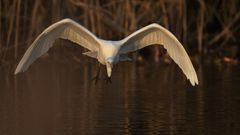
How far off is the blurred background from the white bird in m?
0.64

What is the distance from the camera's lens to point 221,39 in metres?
20.7

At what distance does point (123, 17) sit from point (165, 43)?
679cm

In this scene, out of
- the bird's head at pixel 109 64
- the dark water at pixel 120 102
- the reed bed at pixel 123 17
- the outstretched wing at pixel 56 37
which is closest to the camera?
the dark water at pixel 120 102

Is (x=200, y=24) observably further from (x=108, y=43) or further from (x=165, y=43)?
(x=108, y=43)

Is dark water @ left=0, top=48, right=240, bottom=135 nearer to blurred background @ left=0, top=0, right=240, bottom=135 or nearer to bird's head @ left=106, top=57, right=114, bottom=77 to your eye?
blurred background @ left=0, top=0, right=240, bottom=135

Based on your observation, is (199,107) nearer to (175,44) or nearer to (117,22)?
(175,44)

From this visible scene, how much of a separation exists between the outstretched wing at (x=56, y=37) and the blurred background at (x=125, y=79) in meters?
0.70

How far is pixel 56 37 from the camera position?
11773 millimetres

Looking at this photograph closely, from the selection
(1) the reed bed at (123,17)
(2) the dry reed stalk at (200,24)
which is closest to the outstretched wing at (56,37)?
(1) the reed bed at (123,17)

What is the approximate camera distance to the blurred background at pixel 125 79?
10.9 metres

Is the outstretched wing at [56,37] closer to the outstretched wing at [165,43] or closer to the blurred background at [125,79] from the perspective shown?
the outstretched wing at [165,43]

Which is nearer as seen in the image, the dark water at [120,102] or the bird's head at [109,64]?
the dark water at [120,102]

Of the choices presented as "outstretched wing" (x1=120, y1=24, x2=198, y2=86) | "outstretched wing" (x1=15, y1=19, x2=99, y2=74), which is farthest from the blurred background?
"outstretched wing" (x1=15, y1=19, x2=99, y2=74)

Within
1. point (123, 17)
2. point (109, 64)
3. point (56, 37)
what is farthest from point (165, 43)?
point (123, 17)
